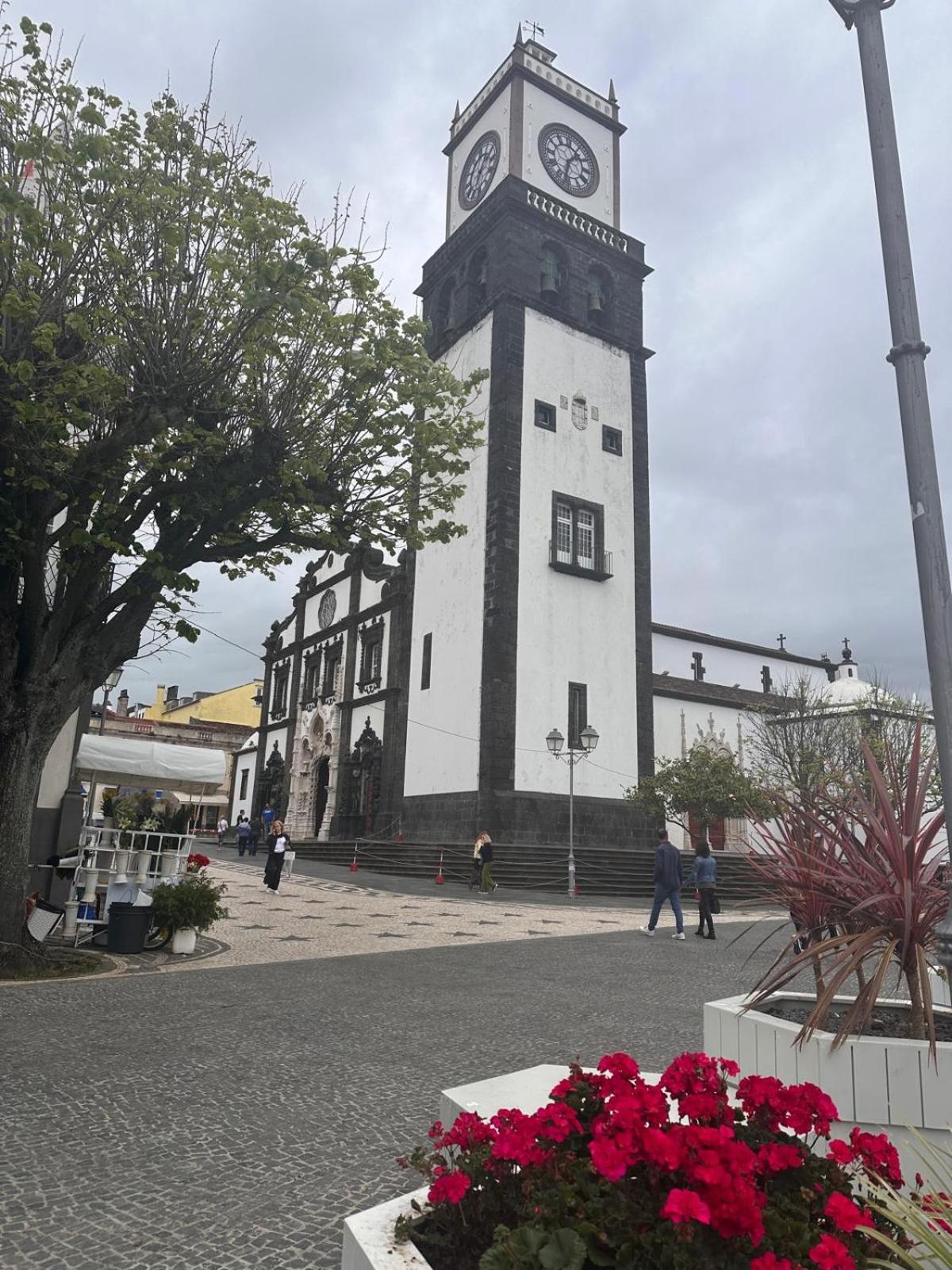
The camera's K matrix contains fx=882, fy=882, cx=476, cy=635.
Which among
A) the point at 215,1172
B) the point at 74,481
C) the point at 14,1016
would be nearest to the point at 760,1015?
the point at 215,1172

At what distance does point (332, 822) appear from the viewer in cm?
3547

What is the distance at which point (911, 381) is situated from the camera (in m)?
3.42

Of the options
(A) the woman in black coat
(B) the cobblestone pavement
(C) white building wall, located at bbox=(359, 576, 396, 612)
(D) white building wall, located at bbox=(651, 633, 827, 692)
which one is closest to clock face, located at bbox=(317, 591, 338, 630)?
(C) white building wall, located at bbox=(359, 576, 396, 612)

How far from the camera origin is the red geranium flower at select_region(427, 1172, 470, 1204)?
5.71 ft

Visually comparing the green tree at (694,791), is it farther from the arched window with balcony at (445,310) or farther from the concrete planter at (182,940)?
the concrete planter at (182,940)

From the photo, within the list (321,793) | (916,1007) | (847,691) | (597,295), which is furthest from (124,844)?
(847,691)

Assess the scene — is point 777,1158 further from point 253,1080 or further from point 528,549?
point 528,549

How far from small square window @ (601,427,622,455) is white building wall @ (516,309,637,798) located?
171 mm

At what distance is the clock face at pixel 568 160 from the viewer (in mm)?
32625

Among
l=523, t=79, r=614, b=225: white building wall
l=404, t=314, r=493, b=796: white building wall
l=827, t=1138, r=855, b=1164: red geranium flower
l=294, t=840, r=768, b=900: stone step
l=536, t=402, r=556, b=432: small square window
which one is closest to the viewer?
l=827, t=1138, r=855, b=1164: red geranium flower

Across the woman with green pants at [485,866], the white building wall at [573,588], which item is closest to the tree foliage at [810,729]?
the white building wall at [573,588]

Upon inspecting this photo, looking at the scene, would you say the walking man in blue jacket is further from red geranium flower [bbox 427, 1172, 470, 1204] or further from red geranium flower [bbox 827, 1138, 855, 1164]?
red geranium flower [bbox 427, 1172, 470, 1204]

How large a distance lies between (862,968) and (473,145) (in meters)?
37.6

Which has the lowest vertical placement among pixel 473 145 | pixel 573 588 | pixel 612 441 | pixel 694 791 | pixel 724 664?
pixel 694 791
